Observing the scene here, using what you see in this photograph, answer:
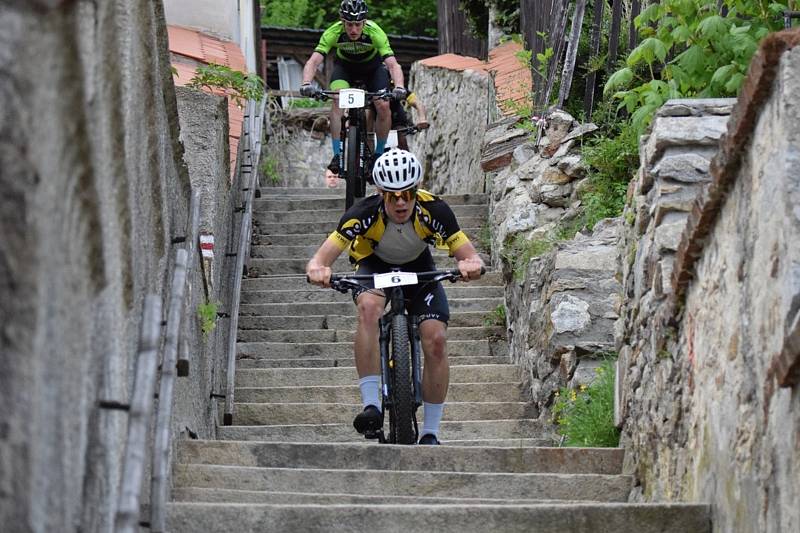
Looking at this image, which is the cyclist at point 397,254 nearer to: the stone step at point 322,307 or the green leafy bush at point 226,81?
the green leafy bush at point 226,81

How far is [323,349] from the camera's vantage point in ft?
32.2

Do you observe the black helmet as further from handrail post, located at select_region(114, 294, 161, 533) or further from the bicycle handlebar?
handrail post, located at select_region(114, 294, 161, 533)

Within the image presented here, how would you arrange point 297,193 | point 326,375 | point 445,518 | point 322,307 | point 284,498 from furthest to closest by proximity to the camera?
point 297,193, point 322,307, point 326,375, point 284,498, point 445,518

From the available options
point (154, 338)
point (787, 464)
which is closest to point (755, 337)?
point (787, 464)

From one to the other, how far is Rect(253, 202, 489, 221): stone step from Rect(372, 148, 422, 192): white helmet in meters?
4.99

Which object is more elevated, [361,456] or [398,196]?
[398,196]

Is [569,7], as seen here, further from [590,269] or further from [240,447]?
[240,447]

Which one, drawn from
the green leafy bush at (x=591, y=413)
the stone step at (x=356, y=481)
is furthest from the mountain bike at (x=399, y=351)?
the stone step at (x=356, y=481)

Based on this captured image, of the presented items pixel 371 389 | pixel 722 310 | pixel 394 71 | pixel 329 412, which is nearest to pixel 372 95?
pixel 394 71

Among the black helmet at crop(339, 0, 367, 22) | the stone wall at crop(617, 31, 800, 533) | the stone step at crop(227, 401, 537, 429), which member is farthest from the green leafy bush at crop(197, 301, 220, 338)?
the black helmet at crop(339, 0, 367, 22)

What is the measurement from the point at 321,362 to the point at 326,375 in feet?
1.40

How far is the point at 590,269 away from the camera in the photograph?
8.36 m

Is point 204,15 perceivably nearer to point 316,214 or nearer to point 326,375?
point 316,214

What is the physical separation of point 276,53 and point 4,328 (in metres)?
23.2
